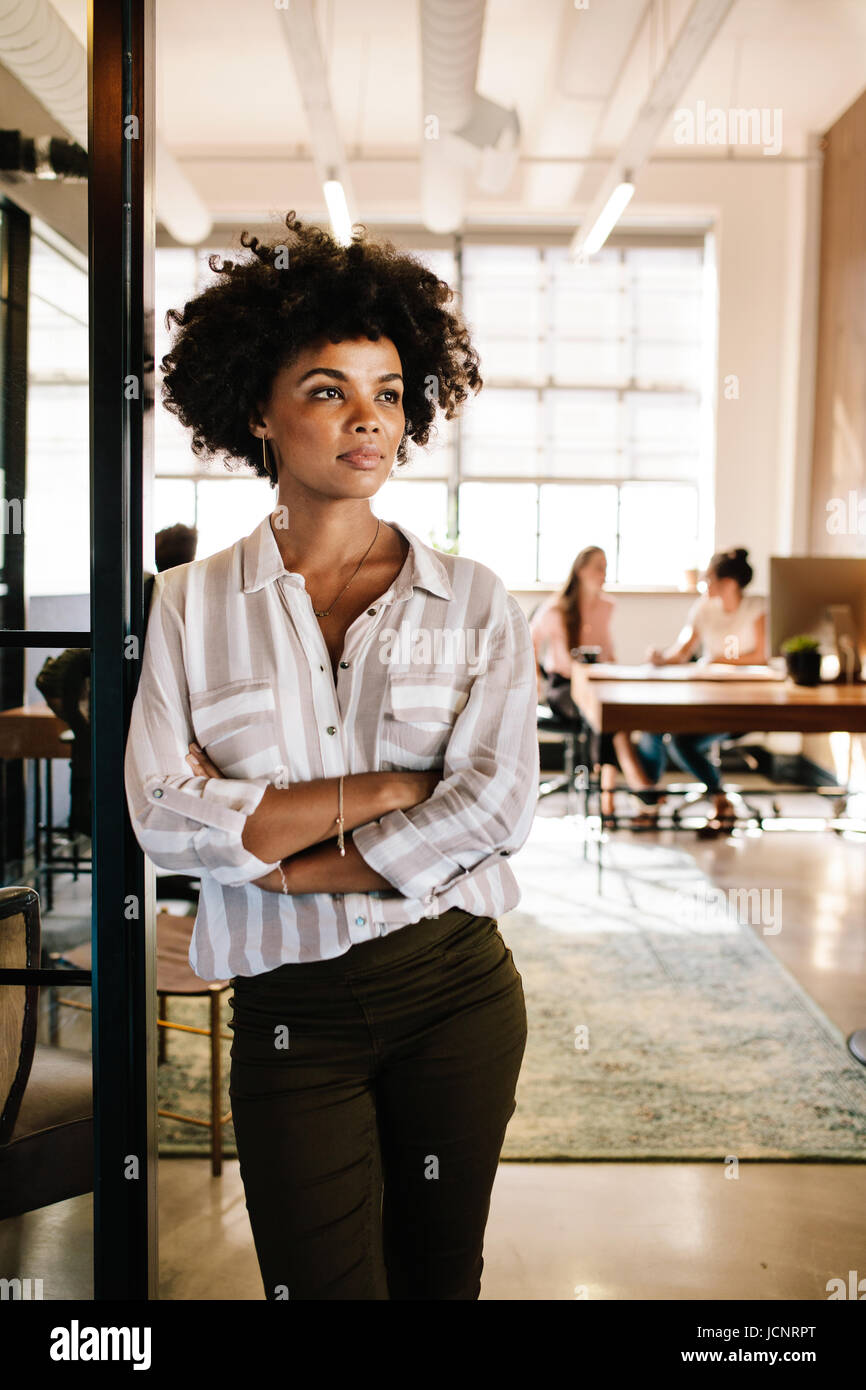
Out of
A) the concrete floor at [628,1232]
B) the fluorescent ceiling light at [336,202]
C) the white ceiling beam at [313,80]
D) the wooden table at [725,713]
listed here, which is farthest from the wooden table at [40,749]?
the fluorescent ceiling light at [336,202]

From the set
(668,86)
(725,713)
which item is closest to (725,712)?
(725,713)

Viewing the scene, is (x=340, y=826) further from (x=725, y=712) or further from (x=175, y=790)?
(x=725, y=712)

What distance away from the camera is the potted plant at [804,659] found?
4617 mm

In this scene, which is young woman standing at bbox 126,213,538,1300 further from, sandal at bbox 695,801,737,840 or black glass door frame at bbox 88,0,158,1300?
sandal at bbox 695,801,737,840

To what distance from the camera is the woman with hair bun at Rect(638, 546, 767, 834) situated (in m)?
5.66

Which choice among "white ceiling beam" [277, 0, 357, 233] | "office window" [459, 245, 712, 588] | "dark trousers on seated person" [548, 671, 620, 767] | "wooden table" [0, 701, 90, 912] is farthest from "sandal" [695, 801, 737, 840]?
"wooden table" [0, 701, 90, 912]

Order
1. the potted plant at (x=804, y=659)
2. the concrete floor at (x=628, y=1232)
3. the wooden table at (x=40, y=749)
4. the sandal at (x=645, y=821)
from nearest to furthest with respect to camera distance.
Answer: the wooden table at (x=40, y=749) < the concrete floor at (x=628, y=1232) < the potted plant at (x=804, y=659) < the sandal at (x=645, y=821)

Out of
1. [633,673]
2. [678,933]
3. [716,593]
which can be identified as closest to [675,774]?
[716,593]

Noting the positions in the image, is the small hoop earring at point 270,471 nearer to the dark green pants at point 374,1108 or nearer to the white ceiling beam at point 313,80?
the dark green pants at point 374,1108

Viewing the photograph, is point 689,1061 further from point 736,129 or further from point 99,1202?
point 736,129

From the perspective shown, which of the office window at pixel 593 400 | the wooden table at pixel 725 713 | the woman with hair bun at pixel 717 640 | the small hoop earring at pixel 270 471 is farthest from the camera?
the office window at pixel 593 400

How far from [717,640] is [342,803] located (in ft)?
16.1

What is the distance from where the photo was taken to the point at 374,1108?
4.20ft

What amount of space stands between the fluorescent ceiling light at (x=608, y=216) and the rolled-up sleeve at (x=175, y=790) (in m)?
5.07
